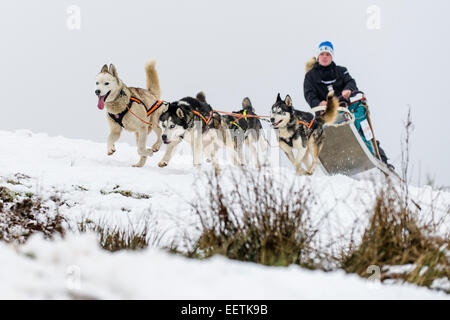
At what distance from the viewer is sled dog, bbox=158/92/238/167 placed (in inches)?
233

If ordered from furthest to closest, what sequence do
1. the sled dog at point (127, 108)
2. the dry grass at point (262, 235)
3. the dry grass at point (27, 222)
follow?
the sled dog at point (127, 108)
the dry grass at point (27, 222)
the dry grass at point (262, 235)

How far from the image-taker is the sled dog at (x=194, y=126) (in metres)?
5.93

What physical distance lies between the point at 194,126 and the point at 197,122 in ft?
0.22

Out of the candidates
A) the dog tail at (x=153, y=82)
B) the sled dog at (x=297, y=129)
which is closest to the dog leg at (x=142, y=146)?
the dog tail at (x=153, y=82)

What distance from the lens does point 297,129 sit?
21.2ft

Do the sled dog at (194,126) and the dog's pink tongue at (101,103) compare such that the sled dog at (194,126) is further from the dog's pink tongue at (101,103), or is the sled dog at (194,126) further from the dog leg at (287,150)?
the dog's pink tongue at (101,103)

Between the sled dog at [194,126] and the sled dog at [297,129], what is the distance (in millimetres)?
758

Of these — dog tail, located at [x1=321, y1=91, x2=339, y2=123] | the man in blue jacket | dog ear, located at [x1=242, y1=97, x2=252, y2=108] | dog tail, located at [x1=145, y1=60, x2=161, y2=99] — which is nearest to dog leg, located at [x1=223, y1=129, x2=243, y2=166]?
dog ear, located at [x1=242, y1=97, x2=252, y2=108]

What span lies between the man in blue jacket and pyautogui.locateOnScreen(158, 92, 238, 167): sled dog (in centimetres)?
135

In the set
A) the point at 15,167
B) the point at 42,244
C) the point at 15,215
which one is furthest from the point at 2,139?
the point at 42,244

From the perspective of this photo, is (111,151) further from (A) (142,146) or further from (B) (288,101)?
(B) (288,101)
